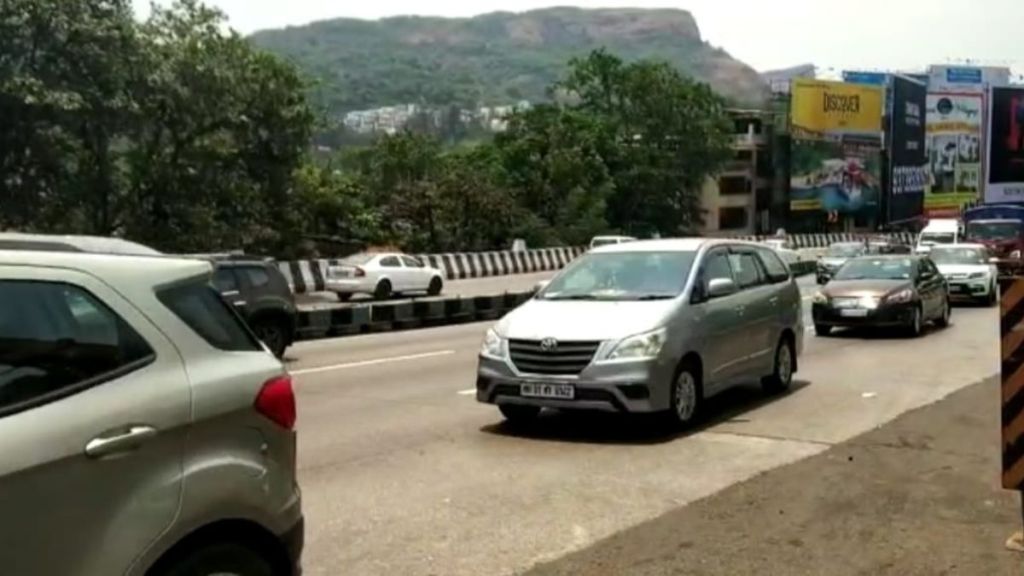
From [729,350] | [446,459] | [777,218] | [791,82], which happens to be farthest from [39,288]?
[777,218]

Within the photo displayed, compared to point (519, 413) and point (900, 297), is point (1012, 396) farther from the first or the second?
point (900, 297)

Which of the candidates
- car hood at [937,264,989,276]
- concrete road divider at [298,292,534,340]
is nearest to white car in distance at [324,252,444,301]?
concrete road divider at [298,292,534,340]

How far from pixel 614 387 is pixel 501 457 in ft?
3.73

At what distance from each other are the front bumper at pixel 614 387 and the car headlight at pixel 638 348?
0.20 ft

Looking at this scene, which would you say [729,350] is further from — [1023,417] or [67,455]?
[67,455]

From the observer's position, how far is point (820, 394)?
44.2ft

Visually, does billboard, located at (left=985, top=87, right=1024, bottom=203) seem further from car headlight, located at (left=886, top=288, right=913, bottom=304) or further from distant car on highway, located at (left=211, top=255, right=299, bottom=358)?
distant car on highway, located at (left=211, top=255, right=299, bottom=358)

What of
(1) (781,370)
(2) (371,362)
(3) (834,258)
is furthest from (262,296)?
(3) (834,258)

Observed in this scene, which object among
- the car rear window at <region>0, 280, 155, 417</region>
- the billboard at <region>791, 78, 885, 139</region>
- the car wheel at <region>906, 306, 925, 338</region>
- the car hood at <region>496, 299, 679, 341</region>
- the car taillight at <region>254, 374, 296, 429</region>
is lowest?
the car wheel at <region>906, 306, 925, 338</region>

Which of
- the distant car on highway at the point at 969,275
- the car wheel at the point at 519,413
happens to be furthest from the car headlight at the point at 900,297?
the car wheel at the point at 519,413

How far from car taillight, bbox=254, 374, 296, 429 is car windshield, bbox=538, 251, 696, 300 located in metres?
6.81

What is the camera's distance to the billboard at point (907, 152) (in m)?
93.1

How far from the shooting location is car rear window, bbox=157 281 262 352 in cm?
427

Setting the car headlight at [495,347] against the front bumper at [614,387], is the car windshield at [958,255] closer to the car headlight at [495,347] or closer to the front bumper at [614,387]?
the front bumper at [614,387]
